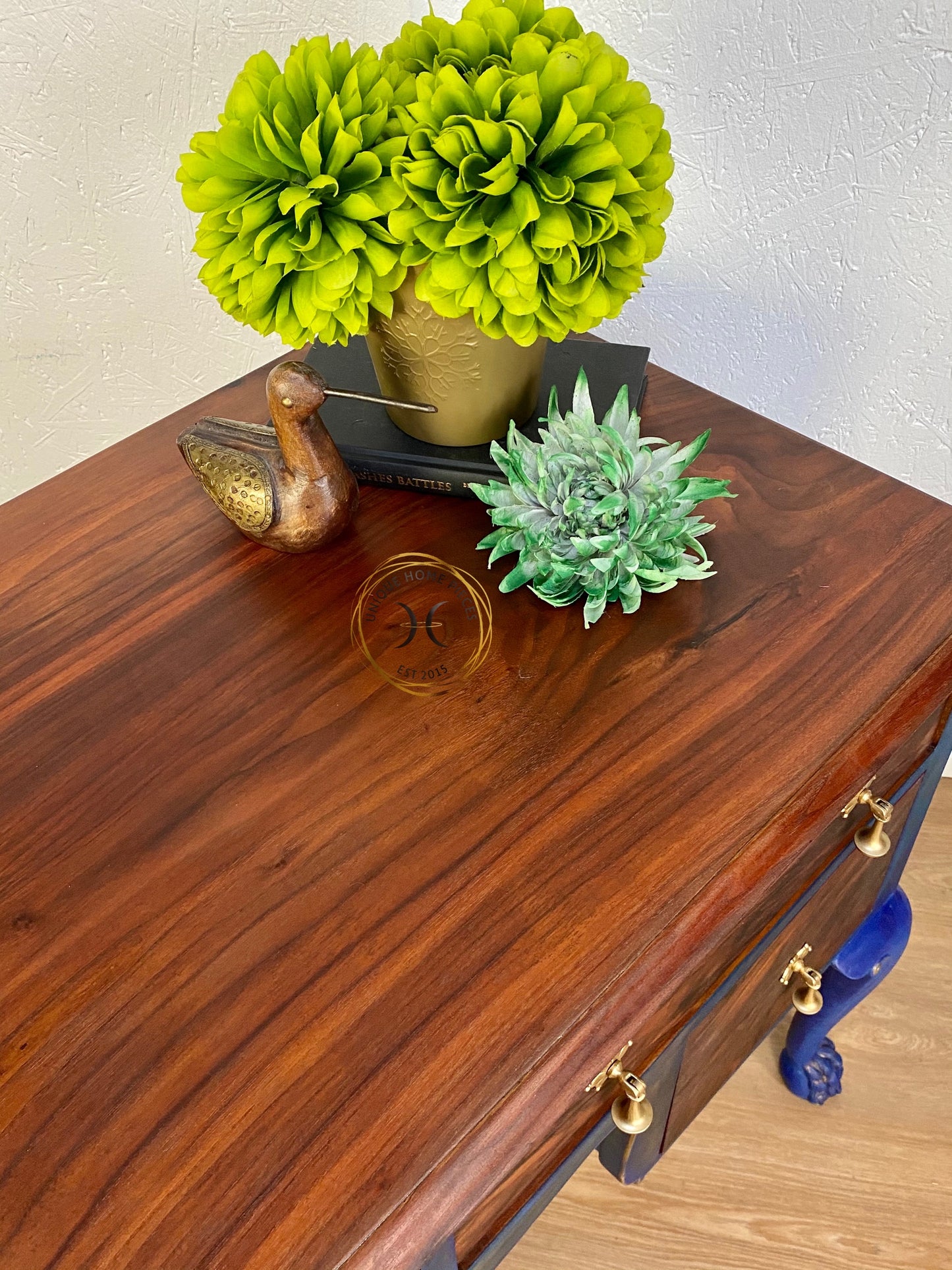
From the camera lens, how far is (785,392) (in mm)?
917

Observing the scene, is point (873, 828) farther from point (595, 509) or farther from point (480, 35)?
point (480, 35)

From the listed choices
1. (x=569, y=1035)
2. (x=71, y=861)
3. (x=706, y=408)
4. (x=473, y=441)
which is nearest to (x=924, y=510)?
(x=706, y=408)

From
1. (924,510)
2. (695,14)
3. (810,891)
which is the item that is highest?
(695,14)

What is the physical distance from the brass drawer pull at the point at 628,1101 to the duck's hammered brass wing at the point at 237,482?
0.35 metres

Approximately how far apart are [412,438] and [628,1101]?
1.37 feet

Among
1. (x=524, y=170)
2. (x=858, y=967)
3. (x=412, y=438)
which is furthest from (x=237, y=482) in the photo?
(x=858, y=967)

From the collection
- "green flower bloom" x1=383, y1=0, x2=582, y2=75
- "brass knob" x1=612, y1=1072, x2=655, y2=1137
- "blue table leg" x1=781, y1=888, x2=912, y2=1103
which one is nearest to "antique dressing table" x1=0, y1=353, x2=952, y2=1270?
"brass knob" x1=612, y1=1072, x2=655, y2=1137

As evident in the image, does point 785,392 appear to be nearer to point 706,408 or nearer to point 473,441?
point 706,408

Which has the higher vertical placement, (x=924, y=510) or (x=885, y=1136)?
(x=924, y=510)

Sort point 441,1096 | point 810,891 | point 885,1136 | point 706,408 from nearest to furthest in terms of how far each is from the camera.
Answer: point 441,1096 < point 810,891 < point 706,408 < point 885,1136

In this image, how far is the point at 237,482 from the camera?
1.91 feet

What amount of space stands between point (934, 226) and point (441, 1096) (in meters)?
0.69

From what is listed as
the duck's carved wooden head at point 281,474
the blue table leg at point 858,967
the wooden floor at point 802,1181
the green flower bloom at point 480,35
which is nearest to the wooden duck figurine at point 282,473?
the duck's carved wooden head at point 281,474

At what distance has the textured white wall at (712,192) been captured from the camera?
72cm
